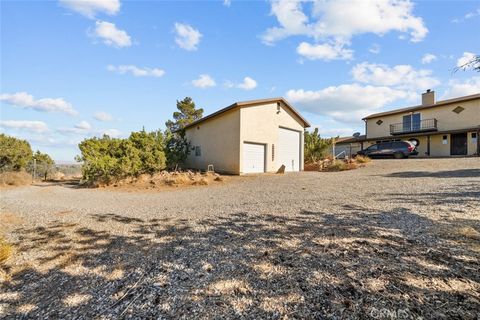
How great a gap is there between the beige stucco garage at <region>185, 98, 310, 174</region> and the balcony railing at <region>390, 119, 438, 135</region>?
47.5ft

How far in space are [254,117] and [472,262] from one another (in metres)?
13.1

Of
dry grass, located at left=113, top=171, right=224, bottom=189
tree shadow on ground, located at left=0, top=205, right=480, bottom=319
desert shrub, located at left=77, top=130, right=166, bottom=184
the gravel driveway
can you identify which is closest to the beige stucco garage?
dry grass, located at left=113, top=171, right=224, bottom=189

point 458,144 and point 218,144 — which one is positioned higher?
point 458,144

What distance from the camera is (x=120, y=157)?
13.7 meters

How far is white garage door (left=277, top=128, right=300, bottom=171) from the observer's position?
57.3ft

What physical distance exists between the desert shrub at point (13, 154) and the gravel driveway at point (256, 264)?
13884 mm

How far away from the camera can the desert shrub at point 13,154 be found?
52.9 feet

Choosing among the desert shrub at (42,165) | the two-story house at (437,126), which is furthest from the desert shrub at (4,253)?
the two-story house at (437,126)

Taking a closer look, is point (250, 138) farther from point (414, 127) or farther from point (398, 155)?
point (414, 127)

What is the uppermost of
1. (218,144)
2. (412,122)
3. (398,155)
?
(412,122)

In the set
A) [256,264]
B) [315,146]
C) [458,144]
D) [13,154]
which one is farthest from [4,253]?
[458,144]

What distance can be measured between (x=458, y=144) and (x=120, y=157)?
28938mm

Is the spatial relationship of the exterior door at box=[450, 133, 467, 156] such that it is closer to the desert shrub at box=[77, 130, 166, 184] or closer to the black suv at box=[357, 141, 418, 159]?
the black suv at box=[357, 141, 418, 159]

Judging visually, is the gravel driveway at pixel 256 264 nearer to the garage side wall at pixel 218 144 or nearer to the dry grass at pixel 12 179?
the garage side wall at pixel 218 144
